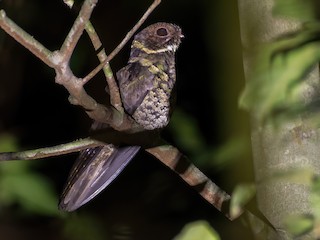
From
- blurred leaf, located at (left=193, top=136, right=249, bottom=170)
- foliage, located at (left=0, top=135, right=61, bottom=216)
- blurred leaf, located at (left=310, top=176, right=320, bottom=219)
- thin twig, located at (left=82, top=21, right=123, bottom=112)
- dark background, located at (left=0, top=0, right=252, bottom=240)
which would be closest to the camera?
blurred leaf, located at (left=310, top=176, right=320, bottom=219)

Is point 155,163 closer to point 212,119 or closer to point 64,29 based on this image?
point 212,119

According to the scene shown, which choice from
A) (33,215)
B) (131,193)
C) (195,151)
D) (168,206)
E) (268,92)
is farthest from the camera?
(131,193)

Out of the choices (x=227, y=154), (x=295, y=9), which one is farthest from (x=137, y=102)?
(x=295, y=9)

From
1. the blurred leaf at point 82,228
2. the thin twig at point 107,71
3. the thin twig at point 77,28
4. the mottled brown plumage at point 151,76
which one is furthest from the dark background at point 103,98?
the thin twig at point 77,28

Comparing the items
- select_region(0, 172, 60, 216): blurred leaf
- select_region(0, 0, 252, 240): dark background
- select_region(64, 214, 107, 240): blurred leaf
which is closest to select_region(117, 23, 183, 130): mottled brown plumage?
select_region(0, 0, 252, 240): dark background

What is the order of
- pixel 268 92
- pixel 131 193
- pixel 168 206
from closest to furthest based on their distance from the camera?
pixel 268 92, pixel 168 206, pixel 131 193

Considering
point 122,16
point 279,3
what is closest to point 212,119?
point 122,16

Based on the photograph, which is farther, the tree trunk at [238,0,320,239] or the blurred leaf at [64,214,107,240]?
the blurred leaf at [64,214,107,240]

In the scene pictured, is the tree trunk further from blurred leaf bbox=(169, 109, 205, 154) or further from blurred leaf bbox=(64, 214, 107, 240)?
blurred leaf bbox=(64, 214, 107, 240)
